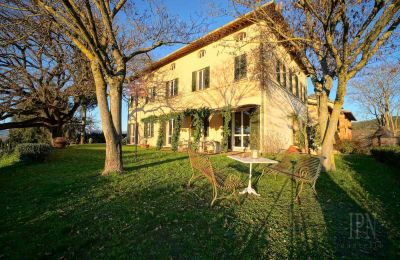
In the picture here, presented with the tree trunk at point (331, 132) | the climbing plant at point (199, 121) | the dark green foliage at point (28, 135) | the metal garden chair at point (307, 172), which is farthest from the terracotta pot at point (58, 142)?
the tree trunk at point (331, 132)

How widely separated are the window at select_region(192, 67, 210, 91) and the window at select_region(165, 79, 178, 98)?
2.39 meters

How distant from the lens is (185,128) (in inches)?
662

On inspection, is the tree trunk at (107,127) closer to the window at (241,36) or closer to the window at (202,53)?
the window at (241,36)

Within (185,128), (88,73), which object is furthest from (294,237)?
(185,128)

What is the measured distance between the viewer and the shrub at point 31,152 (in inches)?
347

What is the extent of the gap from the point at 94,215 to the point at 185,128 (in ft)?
44.2

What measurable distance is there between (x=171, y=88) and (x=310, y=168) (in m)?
15.5

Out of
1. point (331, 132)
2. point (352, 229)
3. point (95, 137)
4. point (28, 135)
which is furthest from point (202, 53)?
point (95, 137)

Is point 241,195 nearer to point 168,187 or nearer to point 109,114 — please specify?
point 168,187

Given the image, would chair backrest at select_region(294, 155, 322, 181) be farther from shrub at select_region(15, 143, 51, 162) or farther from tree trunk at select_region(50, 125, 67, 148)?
tree trunk at select_region(50, 125, 67, 148)

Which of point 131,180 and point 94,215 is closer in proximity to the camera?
point 94,215

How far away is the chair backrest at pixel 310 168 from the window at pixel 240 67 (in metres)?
9.05

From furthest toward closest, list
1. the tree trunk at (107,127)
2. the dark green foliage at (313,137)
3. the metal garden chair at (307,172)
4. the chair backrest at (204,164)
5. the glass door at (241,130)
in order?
the dark green foliage at (313,137), the glass door at (241,130), the tree trunk at (107,127), the metal garden chair at (307,172), the chair backrest at (204,164)

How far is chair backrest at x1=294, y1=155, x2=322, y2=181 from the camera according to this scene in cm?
444
